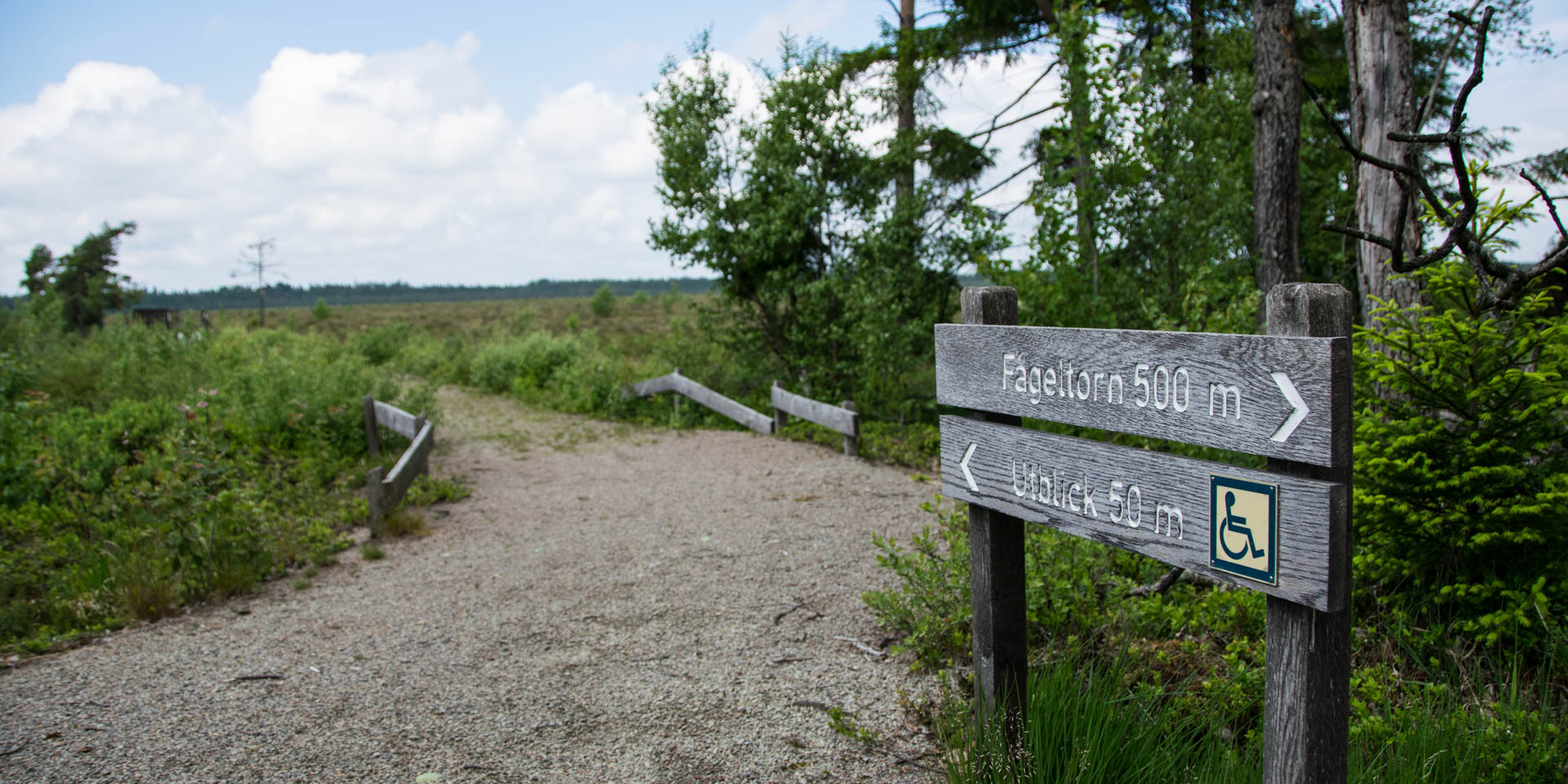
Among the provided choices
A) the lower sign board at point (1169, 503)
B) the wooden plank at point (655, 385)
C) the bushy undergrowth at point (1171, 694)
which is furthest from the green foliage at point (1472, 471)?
the wooden plank at point (655, 385)

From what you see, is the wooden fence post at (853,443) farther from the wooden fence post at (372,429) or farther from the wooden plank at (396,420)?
the wooden fence post at (372,429)

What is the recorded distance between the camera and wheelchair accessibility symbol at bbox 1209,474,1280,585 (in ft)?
6.21

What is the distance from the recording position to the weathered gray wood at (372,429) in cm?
968

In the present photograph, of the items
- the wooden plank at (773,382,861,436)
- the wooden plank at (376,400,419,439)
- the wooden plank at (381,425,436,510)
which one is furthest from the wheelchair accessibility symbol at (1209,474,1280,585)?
the wooden plank at (376,400,419,439)

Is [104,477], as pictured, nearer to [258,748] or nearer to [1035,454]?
[258,748]

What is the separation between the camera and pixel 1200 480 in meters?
2.05

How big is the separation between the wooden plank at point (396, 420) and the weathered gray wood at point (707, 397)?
4.12m

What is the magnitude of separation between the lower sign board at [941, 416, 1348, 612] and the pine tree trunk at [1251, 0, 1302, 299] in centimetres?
537

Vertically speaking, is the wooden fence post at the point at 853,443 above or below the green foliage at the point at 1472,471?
below

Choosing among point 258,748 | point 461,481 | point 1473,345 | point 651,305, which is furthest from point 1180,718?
point 651,305

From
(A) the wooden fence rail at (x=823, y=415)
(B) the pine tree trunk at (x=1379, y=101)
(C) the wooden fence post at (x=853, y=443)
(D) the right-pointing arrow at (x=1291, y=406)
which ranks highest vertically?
(B) the pine tree trunk at (x=1379, y=101)

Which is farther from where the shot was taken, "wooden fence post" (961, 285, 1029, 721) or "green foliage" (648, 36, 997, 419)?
"green foliage" (648, 36, 997, 419)

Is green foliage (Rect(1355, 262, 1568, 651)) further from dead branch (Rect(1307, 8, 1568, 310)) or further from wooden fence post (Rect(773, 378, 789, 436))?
wooden fence post (Rect(773, 378, 789, 436))

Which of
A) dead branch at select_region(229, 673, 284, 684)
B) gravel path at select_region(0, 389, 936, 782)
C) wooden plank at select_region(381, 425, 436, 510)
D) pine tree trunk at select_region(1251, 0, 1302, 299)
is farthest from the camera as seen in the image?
wooden plank at select_region(381, 425, 436, 510)
